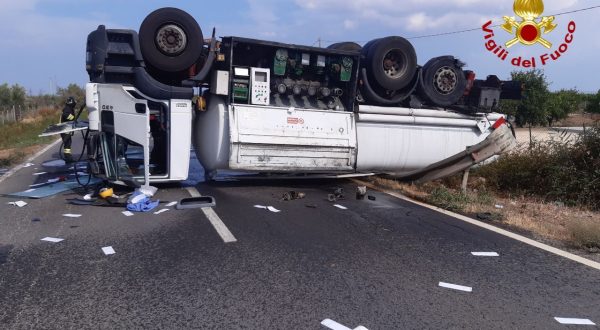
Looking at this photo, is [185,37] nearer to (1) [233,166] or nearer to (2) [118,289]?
(1) [233,166]

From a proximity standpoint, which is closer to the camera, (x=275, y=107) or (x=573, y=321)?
(x=573, y=321)

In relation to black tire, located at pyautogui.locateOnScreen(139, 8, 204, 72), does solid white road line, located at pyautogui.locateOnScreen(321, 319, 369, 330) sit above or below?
below

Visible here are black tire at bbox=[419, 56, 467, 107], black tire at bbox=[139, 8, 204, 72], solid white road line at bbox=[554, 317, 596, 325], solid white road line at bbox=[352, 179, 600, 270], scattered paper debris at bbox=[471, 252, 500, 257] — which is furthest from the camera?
black tire at bbox=[419, 56, 467, 107]

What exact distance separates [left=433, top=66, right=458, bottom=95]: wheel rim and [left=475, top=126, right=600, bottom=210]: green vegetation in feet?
5.19

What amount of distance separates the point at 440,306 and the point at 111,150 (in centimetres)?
538

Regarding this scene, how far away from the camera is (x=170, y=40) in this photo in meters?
7.32

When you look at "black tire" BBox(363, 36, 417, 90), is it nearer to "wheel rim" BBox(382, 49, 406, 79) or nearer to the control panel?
"wheel rim" BBox(382, 49, 406, 79)

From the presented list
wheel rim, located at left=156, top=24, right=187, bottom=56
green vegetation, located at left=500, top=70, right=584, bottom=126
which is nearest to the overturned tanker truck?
wheel rim, located at left=156, top=24, right=187, bottom=56

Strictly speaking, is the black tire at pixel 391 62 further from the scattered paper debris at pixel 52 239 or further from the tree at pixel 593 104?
the tree at pixel 593 104

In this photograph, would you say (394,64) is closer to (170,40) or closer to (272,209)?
(272,209)

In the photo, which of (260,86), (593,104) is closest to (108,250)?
(260,86)

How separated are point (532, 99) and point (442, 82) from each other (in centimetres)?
2206

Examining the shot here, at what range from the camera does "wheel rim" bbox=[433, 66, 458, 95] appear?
8680mm

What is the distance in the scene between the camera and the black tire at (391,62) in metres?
8.24
